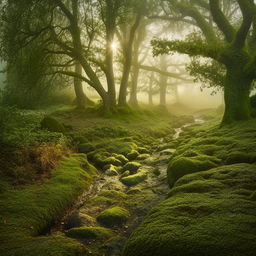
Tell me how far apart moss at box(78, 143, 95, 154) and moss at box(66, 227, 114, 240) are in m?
7.81

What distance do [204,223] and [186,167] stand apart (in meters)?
4.73

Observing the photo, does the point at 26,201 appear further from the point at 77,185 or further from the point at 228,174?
the point at 228,174

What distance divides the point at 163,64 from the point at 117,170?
38.2 meters

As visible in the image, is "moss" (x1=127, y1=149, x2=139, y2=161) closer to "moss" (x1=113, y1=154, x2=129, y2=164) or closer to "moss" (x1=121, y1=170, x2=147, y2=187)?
"moss" (x1=113, y1=154, x2=129, y2=164)

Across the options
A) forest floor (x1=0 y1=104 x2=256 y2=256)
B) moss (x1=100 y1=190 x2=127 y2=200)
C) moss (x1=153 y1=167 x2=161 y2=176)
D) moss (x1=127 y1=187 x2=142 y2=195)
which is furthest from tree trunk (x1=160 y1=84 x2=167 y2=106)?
moss (x1=100 y1=190 x2=127 y2=200)

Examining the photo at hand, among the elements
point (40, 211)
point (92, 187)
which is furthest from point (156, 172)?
point (40, 211)

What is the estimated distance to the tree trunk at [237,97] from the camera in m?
17.4

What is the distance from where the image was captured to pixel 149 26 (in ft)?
128

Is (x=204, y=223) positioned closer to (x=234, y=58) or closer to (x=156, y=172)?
(x=156, y=172)

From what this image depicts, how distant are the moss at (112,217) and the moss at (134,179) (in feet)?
9.49

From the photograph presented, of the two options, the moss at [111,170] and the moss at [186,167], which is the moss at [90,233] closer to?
the moss at [186,167]

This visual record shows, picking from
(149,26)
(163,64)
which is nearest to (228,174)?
(149,26)

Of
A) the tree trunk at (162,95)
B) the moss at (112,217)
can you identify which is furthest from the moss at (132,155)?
the tree trunk at (162,95)

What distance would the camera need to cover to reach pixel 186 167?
10.5 meters
